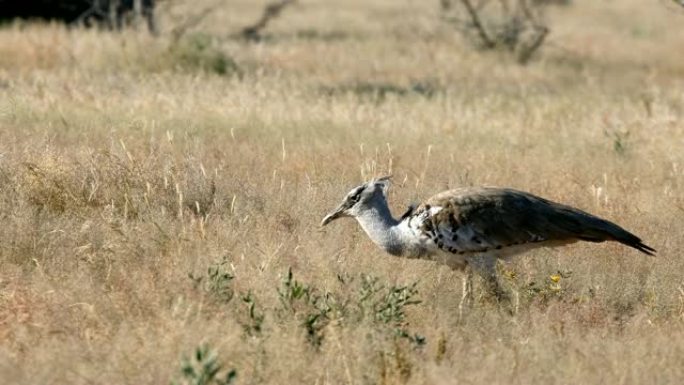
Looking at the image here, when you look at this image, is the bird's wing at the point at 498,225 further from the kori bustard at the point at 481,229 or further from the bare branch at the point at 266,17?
the bare branch at the point at 266,17

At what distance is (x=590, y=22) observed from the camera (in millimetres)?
30359

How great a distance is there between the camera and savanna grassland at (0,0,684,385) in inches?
213

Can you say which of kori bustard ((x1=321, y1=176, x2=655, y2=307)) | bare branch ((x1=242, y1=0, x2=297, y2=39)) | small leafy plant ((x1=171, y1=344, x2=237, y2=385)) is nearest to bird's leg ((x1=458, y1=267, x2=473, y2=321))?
kori bustard ((x1=321, y1=176, x2=655, y2=307))

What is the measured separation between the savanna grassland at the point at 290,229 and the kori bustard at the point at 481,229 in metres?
0.21

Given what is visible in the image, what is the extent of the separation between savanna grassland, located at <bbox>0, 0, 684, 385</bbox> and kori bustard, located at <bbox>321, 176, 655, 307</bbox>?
212 millimetres

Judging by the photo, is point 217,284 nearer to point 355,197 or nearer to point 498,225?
point 355,197

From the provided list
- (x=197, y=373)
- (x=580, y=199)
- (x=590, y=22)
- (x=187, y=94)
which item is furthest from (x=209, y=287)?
(x=590, y=22)

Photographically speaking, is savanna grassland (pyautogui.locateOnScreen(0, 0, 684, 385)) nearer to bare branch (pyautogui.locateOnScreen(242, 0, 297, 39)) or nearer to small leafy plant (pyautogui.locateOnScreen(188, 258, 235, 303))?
small leafy plant (pyautogui.locateOnScreen(188, 258, 235, 303))

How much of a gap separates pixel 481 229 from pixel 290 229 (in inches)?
69.1

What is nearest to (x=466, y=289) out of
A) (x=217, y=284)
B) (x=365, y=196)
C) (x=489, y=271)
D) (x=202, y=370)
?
(x=489, y=271)

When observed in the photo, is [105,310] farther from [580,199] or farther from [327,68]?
[327,68]

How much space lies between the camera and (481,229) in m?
6.46

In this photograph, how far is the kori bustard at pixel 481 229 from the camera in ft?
21.2

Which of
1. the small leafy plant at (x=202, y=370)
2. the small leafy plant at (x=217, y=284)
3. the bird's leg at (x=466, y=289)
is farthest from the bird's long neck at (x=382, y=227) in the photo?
the small leafy plant at (x=202, y=370)
